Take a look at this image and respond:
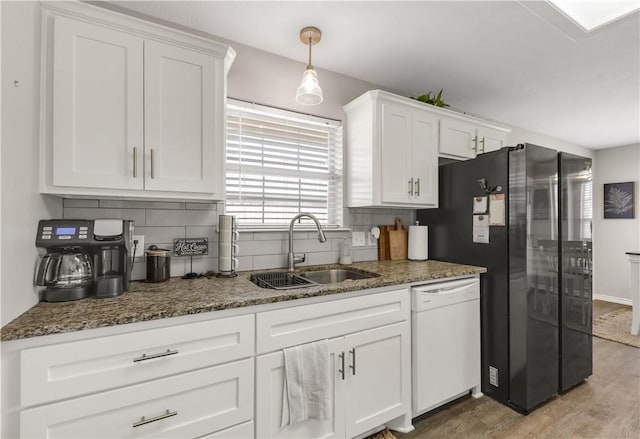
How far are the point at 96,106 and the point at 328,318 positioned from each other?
1.49 metres

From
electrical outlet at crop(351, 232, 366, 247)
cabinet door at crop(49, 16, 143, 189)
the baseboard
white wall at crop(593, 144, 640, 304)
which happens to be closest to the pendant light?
cabinet door at crop(49, 16, 143, 189)

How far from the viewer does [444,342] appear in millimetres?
2006

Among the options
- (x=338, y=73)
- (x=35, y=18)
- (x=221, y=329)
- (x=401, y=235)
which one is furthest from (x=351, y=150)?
(x=35, y=18)

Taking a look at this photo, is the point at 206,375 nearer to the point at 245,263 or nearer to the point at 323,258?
the point at 245,263

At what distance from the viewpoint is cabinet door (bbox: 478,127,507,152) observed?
2836mm

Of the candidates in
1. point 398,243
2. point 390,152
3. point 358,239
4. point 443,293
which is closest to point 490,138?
point 390,152

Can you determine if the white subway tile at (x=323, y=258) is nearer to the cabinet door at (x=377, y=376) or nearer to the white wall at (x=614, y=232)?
the cabinet door at (x=377, y=376)

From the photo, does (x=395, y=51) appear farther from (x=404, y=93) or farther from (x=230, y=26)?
(x=230, y=26)

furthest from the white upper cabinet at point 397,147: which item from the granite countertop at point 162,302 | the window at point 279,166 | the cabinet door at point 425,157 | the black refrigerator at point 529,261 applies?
the granite countertop at point 162,302

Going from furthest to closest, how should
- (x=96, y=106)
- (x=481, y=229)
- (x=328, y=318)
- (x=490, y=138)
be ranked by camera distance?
(x=490, y=138)
(x=481, y=229)
(x=328, y=318)
(x=96, y=106)

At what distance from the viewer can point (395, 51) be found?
7.18 ft

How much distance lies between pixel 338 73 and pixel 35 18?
1.86m

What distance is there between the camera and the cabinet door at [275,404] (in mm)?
1371

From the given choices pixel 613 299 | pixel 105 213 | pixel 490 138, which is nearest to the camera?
pixel 105 213
